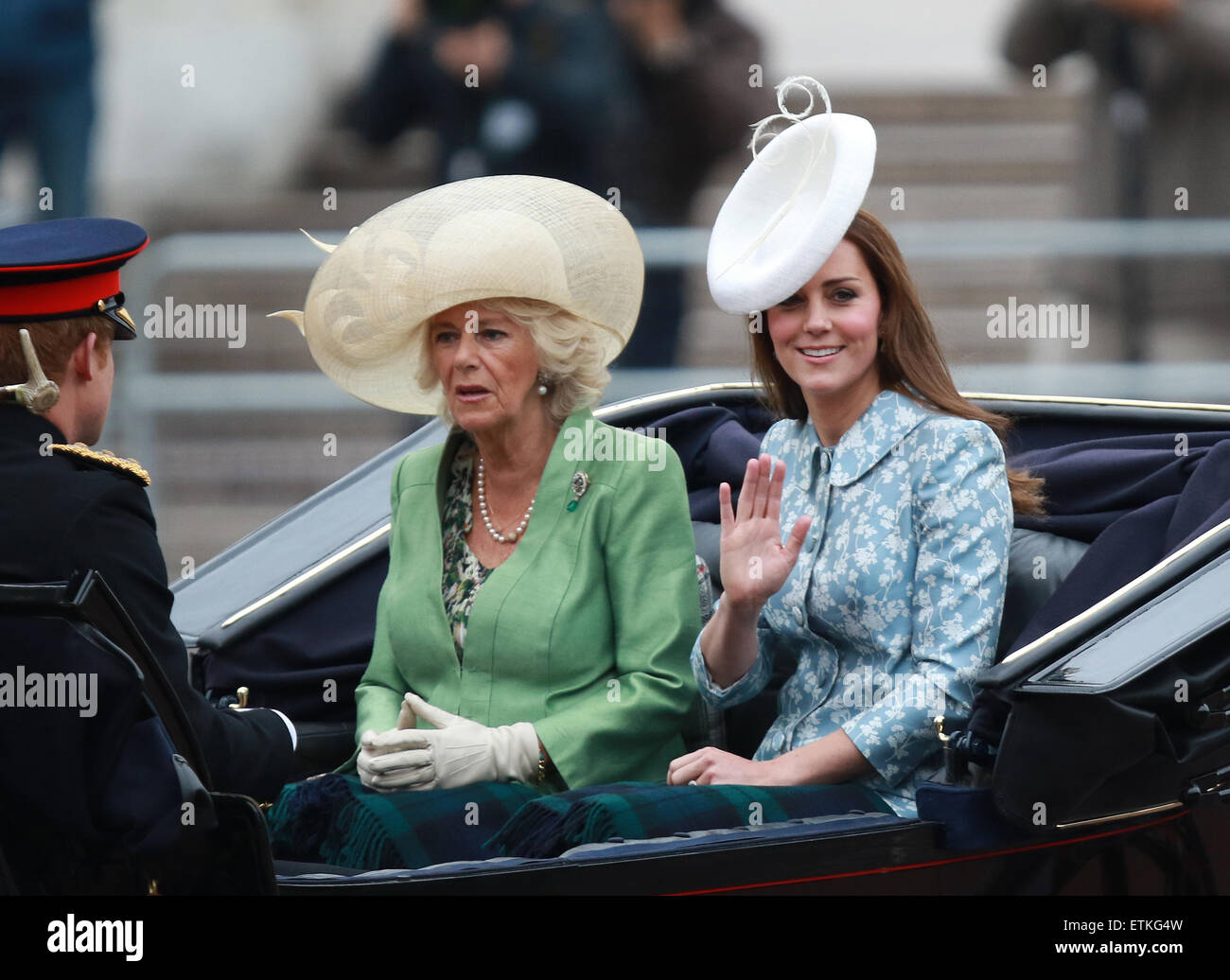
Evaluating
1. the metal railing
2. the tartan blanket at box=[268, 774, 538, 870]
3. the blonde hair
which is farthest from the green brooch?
the metal railing

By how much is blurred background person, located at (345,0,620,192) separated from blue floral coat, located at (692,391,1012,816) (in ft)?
9.19

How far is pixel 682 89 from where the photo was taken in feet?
19.9

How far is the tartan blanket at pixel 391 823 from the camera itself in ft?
9.97

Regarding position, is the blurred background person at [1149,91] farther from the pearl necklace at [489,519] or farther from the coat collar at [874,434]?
the pearl necklace at [489,519]

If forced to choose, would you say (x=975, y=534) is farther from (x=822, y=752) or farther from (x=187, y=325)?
(x=187, y=325)

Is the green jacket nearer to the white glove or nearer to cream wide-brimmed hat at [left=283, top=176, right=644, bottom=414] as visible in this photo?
the white glove

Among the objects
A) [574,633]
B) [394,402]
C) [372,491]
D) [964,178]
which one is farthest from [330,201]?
[574,633]

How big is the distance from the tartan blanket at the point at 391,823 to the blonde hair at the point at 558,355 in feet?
2.12

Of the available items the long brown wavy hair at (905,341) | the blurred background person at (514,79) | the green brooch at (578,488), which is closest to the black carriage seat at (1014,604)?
the long brown wavy hair at (905,341)

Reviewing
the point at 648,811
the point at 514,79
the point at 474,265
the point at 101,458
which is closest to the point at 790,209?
the point at 474,265

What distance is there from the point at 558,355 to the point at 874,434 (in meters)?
0.53

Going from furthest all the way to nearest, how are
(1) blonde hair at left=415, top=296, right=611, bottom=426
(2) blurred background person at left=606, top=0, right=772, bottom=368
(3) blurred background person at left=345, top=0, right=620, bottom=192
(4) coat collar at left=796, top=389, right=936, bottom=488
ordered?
(2) blurred background person at left=606, top=0, right=772, bottom=368 → (3) blurred background person at left=345, top=0, right=620, bottom=192 → (1) blonde hair at left=415, top=296, right=611, bottom=426 → (4) coat collar at left=796, top=389, right=936, bottom=488

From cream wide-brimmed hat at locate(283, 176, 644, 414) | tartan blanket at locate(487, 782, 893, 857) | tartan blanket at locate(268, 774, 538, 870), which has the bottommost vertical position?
tartan blanket at locate(268, 774, 538, 870)

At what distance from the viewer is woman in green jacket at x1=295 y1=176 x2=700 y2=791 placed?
3168 millimetres
